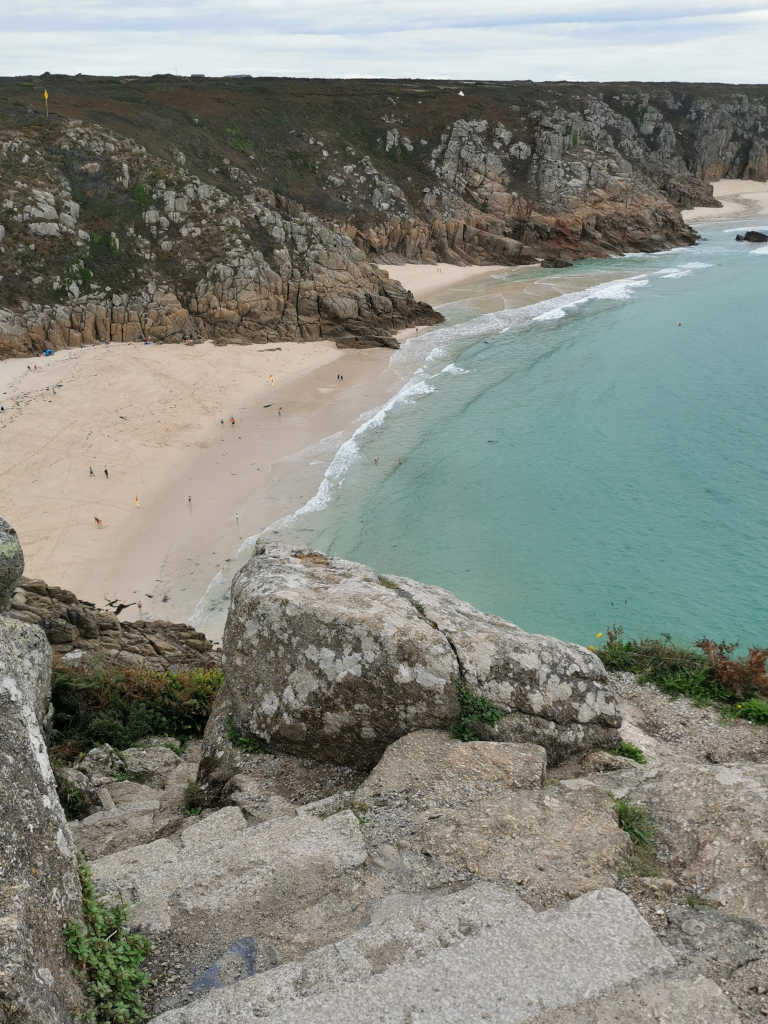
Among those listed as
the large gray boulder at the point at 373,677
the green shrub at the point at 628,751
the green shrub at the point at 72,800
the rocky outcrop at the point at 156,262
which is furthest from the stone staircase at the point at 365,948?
the rocky outcrop at the point at 156,262

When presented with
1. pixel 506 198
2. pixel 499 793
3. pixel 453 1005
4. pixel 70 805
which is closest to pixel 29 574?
pixel 70 805

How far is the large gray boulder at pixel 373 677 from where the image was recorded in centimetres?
879

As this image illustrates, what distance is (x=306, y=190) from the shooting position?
2584 inches

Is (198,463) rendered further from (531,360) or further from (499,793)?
(499,793)

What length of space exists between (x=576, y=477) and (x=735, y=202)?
9067 cm

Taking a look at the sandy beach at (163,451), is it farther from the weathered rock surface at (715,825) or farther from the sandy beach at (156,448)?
the weathered rock surface at (715,825)

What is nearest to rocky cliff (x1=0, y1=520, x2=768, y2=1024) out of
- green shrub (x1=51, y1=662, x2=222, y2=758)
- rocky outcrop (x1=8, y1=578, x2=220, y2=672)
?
green shrub (x1=51, y1=662, x2=222, y2=758)

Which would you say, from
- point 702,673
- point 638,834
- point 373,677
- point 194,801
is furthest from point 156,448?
point 638,834

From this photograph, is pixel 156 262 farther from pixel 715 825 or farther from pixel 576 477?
pixel 715 825

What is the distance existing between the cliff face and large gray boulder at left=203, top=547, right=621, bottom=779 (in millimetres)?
39916

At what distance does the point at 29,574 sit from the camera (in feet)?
74.7

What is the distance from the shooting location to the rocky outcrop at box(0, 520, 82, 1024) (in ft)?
15.2

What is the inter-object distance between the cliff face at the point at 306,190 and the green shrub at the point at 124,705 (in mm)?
36702

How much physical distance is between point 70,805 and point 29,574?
15.2m
